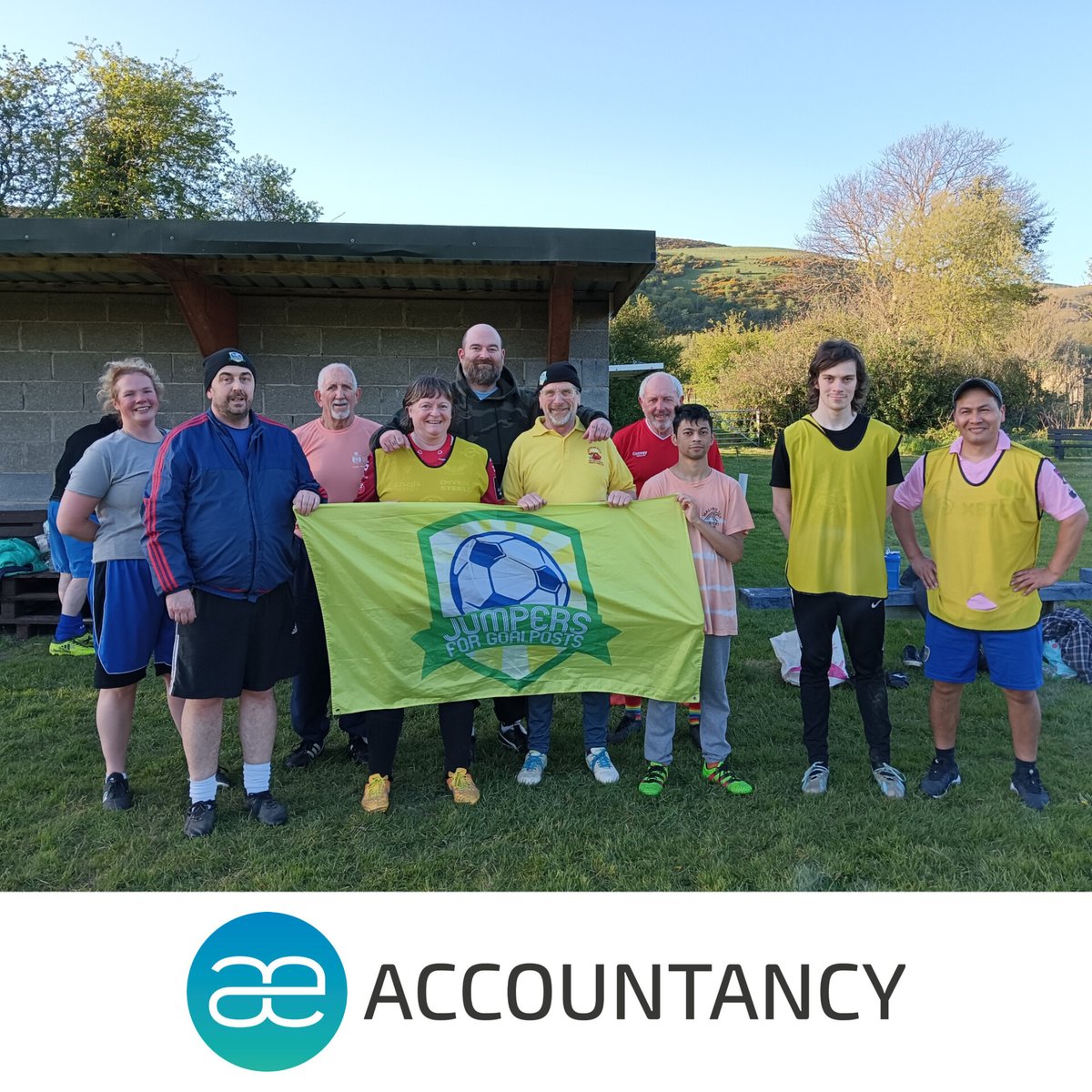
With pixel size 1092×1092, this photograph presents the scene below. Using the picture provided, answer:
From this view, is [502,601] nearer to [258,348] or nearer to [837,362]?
[837,362]

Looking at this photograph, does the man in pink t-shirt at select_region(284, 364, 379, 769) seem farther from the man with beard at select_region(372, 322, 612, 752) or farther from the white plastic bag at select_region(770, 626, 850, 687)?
the white plastic bag at select_region(770, 626, 850, 687)

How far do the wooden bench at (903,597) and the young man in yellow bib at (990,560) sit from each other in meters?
1.76

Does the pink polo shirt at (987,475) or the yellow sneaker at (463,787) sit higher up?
the pink polo shirt at (987,475)

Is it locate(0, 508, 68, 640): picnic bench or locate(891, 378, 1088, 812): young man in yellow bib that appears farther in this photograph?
locate(0, 508, 68, 640): picnic bench

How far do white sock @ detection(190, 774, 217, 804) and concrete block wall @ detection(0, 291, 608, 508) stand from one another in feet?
13.2

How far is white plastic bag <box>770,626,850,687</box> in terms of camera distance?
5.35 metres

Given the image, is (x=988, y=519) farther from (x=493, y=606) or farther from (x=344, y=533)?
(x=344, y=533)

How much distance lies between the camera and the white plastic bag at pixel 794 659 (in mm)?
5348

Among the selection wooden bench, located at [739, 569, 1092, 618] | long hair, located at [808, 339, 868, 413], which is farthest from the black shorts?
wooden bench, located at [739, 569, 1092, 618]

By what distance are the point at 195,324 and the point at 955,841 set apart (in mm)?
6017

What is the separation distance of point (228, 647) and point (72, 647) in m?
3.70

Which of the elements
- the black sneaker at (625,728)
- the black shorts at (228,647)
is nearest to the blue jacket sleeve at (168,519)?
the black shorts at (228,647)

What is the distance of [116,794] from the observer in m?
3.63

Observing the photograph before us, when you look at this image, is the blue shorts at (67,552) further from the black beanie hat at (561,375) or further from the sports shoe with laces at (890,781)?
the sports shoe with laces at (890,781)
